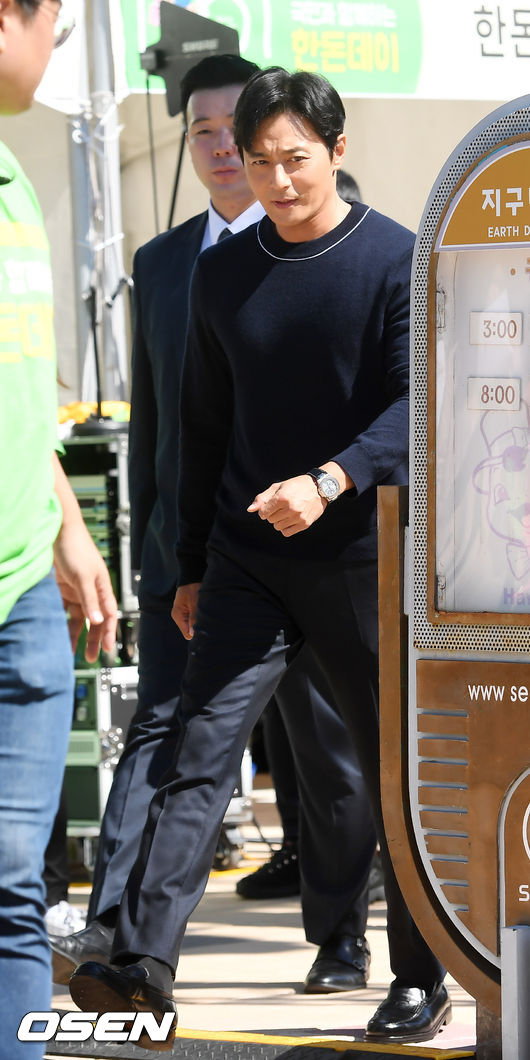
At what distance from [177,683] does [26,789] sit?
5.96ft

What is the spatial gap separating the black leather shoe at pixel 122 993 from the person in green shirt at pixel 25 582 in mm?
747

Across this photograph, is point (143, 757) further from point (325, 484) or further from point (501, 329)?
point (501, 329)

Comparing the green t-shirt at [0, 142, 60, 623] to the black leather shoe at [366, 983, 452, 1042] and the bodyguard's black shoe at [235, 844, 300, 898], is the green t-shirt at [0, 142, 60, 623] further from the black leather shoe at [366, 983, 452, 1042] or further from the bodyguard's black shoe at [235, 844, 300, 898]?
the bodyguard's black shoe at [235, 844, 300, 898]

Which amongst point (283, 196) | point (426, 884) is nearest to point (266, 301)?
point (283, 196)

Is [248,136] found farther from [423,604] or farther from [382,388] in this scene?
[423,604]

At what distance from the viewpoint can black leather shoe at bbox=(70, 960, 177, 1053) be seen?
3.08 meters

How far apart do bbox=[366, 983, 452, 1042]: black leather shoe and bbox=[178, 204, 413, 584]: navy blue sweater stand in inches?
34.2

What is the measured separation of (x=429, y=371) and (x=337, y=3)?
13.8 feet

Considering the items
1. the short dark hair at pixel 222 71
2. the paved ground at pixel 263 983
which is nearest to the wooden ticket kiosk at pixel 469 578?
the paved ground at pixel 263 983

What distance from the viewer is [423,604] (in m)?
2.97

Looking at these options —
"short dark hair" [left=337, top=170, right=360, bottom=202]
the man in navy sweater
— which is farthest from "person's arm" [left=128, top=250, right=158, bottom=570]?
"short dark hair" [left=337, top=170, right=360, bottom=202]

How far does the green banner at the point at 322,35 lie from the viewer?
21.6ft

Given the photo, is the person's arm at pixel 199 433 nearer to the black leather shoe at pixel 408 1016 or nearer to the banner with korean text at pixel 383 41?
the black leather shoe at pixel 408 1016

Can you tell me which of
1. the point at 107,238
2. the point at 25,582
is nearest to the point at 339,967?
the point at 25,582
